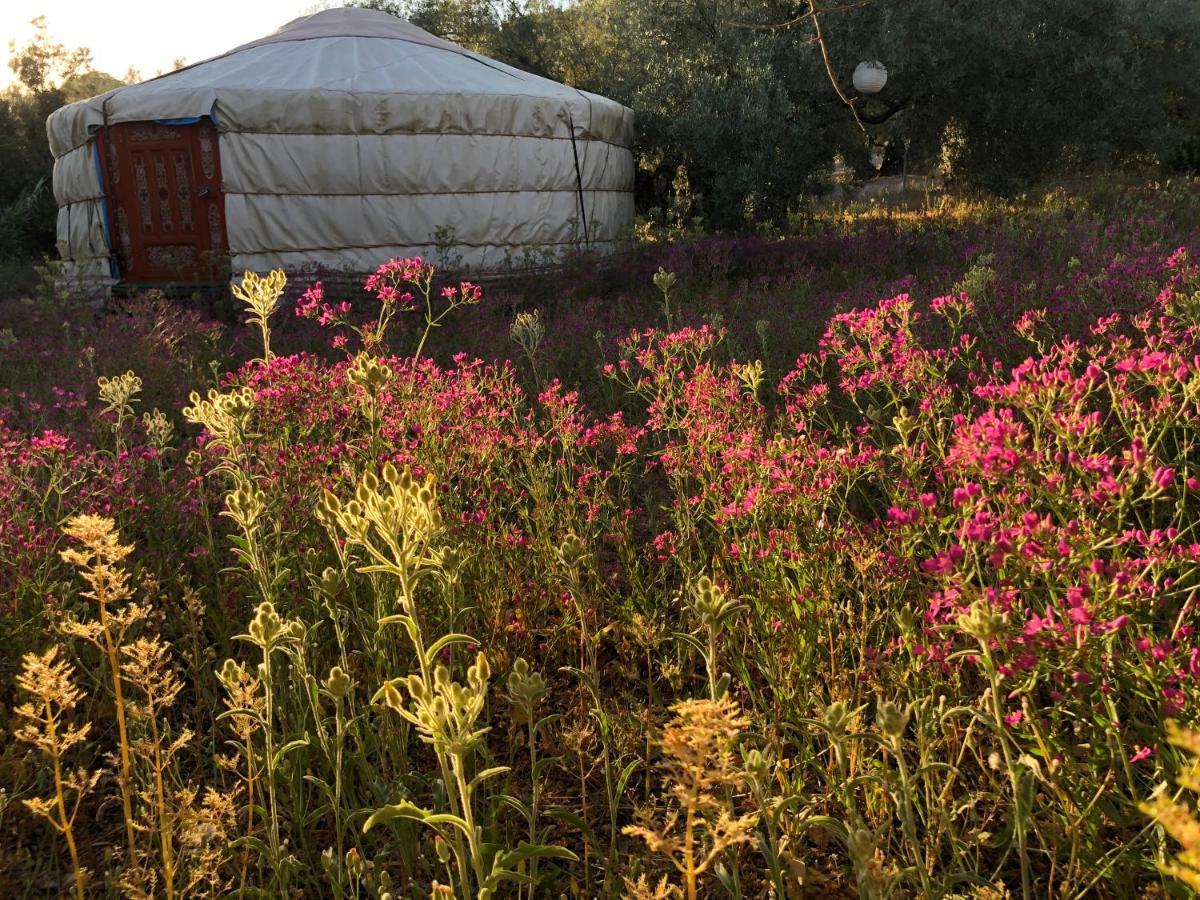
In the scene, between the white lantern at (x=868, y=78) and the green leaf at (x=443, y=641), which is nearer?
the green leaf at (x=443, y=641)

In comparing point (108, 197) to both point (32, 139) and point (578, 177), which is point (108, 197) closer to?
point (578, 177)

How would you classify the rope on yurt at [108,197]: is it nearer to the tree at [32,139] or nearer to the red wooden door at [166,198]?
the red wooden door at [166,198]

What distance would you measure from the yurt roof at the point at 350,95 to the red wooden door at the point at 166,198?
0.28m

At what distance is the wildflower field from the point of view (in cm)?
145

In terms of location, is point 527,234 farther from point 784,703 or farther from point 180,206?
point 784,703

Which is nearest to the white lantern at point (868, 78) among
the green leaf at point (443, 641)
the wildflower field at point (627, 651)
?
the wildflower field at point (627, 651)

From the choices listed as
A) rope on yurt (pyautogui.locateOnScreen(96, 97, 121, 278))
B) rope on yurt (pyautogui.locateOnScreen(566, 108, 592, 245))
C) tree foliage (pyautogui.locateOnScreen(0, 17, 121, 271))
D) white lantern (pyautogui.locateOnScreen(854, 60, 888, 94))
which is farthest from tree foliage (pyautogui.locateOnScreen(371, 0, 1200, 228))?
tree foliage (pyautogui.locateOnScreen(0, 17, 121, 271))

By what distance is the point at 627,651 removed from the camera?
2807 millimetres

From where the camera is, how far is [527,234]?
1255 centimetres

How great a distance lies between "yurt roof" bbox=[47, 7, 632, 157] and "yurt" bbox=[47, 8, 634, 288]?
0.9 inches

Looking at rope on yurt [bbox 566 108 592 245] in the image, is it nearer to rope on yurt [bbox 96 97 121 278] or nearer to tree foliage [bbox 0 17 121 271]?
rope on yurt [bbox 96 97 121 278]

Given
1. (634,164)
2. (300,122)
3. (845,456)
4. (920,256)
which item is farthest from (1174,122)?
(845,456)

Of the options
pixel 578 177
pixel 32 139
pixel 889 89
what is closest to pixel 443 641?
pixel 578 177

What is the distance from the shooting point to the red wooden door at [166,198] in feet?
35.8
